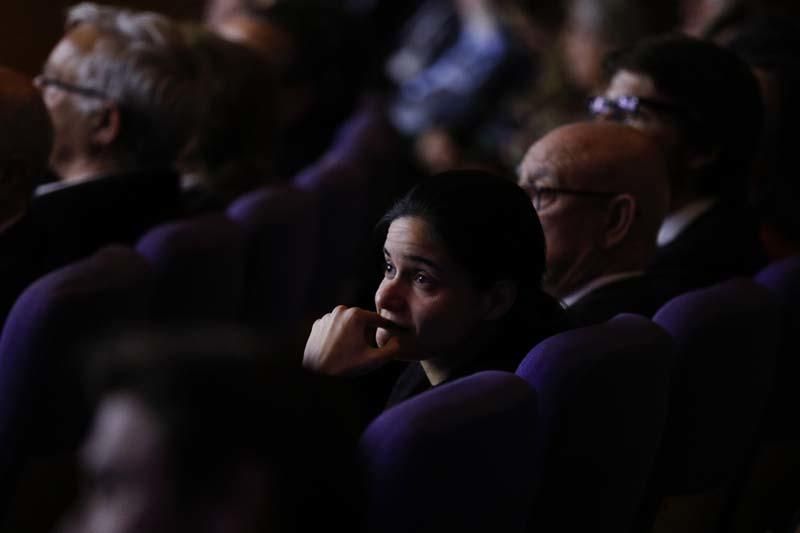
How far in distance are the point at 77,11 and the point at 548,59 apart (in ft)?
8.54

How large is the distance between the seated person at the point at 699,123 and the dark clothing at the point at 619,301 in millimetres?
331

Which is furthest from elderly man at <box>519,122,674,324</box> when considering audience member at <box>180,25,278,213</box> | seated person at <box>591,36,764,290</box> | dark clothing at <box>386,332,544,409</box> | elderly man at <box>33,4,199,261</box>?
audience member at <box>180,25,278,213</box>

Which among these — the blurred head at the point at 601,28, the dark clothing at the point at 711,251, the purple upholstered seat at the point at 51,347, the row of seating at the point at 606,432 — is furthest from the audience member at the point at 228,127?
the blurred head at the point at 601,28

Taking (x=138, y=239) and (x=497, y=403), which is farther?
(x=138, y=239)

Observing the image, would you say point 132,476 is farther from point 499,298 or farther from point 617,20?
point 617,20

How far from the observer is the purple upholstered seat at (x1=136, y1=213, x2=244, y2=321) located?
2.51 metres

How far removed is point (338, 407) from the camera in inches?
38.5

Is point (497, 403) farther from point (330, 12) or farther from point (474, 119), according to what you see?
point (474, 119)

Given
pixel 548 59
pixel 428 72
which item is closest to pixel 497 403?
pixel 548 59

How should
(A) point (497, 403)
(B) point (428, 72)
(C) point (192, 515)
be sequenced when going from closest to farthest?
(C) point (192, 515)
(A) point (497, 403)
(B) point (428, 72)

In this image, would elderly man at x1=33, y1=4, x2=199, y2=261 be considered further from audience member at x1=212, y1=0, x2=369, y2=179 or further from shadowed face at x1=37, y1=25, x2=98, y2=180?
audience member at x1=212, y1=0, x2=369, y2=179

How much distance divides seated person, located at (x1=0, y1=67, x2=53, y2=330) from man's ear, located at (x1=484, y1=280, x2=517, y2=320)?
0.95 metres

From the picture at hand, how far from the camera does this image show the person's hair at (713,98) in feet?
8.73

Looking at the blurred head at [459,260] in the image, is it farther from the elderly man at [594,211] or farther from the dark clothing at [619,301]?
the elderly man at [594,211]
